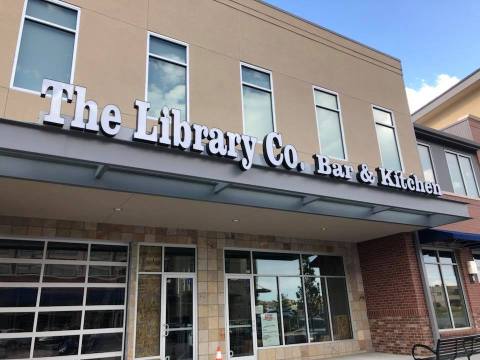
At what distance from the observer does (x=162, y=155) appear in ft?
23.4

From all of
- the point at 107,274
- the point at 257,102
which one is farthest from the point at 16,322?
the point at 257,102

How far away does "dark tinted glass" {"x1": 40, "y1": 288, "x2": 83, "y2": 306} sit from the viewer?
8.45 meters

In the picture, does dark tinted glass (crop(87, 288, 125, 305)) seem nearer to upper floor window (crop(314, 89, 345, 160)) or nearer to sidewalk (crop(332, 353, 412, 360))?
sidewalk (crop(332, 353, 412, 360))

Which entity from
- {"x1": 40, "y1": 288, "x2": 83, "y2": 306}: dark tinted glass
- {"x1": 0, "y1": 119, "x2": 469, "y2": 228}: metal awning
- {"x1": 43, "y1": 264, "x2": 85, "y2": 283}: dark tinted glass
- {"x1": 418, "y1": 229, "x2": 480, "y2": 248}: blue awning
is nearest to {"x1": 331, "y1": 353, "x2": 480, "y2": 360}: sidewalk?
{"x1": 418, "y1": 229, "x2": 480, "y2": 248}: blue awning

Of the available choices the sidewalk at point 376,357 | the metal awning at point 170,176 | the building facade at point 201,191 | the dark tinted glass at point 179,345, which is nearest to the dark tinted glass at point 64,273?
the building facade at point 201,191

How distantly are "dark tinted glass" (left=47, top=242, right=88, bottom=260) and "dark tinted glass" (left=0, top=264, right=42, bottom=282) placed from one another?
371mm

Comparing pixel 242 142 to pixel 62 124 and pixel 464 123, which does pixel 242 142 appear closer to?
pixel 62 124

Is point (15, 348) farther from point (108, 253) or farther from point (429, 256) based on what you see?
point (429, 256)

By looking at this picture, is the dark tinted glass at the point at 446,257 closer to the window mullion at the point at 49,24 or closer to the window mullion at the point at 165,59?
the window mullion at the point at 165,59

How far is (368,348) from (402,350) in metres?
1.13

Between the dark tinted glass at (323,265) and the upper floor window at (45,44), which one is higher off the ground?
the upper floor window at (45,44)

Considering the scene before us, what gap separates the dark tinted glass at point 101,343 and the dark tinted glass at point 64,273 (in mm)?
1225

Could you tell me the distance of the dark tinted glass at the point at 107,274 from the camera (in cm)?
905

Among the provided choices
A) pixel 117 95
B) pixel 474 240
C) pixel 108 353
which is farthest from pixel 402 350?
pixel 117 95
